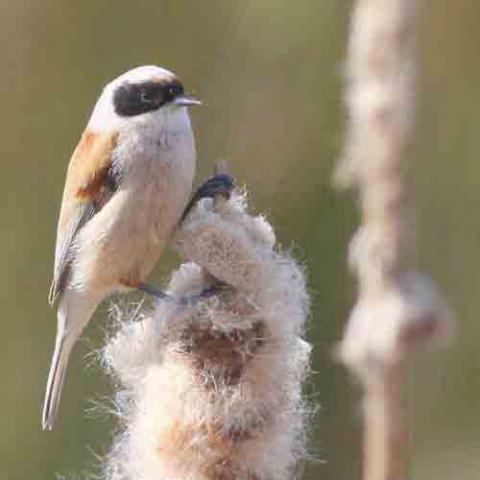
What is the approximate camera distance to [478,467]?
217 cm

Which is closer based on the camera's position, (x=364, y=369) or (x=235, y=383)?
(x=364, y=369)

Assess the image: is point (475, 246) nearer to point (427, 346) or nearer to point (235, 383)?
point (235, 383)

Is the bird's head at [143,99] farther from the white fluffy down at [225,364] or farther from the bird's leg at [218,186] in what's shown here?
the white fluffy down at [225,364]

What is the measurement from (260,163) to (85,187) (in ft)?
3.10

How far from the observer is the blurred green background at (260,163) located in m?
2.47

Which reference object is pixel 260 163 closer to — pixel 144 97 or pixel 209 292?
pixel 144 97

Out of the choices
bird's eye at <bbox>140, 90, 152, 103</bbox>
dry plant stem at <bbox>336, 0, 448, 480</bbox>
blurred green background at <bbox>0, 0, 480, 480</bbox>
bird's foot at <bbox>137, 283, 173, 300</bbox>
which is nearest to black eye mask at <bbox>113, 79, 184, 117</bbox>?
bird's eye at <bbox>140, 90, 152, 103</bbox>

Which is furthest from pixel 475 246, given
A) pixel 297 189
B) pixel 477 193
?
pixel 297 189

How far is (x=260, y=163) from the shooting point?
2719 millimetres

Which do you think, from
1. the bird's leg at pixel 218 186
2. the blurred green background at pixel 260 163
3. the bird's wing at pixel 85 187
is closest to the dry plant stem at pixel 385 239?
the bird's leg at pixel 218 186

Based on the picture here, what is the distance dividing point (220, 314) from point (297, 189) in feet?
4.39

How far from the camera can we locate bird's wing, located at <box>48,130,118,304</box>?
179 centimetres

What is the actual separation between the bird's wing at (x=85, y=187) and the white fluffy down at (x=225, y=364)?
1.15ft

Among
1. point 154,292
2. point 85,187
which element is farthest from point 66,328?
point 154,292
